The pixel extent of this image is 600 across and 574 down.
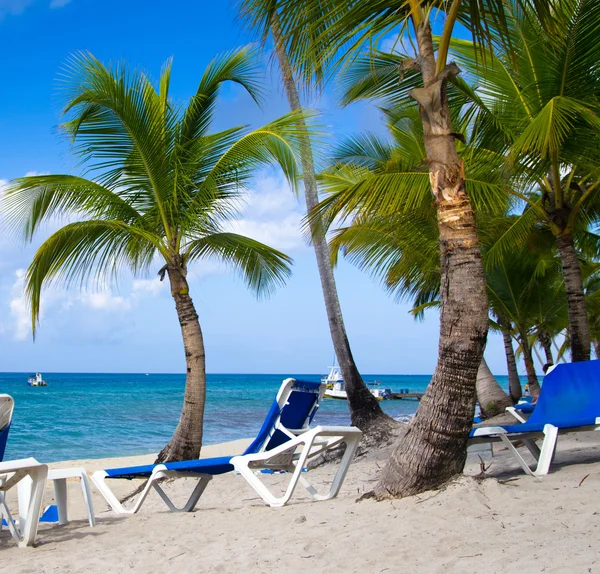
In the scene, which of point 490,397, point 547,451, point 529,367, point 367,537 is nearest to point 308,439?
point 367,537

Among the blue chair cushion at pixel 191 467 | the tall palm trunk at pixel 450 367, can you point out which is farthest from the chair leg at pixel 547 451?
the blue chair cushion at pixel 191 467

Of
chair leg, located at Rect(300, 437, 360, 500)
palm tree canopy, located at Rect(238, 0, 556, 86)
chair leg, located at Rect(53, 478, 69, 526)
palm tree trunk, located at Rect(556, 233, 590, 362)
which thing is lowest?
chair leg, located at Rect(53, 478, 69, 526)

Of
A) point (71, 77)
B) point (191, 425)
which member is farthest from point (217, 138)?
point (191, 425)

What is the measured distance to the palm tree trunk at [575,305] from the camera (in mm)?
8094

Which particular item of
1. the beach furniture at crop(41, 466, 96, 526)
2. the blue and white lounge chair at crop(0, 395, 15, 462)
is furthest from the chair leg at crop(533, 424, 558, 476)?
the blue and white lounge chair at crop(0, 395, 15, 462)

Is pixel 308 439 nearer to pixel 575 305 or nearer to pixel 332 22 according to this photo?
pixel 332 22

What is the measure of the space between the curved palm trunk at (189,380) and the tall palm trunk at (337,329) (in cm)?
202

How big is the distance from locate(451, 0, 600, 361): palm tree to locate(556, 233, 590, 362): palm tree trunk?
1cm

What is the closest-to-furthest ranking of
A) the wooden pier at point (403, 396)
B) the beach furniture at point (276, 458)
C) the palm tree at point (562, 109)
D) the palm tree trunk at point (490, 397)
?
1. the beach furniture at point (276, 458)
2. the palm tree at point (562, 109)
3. the palm tree trunk at point (490, 397)
4. the wooden pier at point (403, 396)

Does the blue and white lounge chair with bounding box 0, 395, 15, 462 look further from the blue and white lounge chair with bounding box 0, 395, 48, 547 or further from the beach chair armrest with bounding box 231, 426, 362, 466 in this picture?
the beach chair armrest with bounding box 231, 426, 362, 466

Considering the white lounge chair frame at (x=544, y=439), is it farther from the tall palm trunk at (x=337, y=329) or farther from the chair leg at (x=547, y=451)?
the tall palm trunk at (x=337, y=329)

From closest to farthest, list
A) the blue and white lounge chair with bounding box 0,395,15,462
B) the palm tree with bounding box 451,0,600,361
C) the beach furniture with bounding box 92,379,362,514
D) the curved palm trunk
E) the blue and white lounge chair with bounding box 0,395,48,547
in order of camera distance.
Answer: the blue and white lounge chair with bounding box 0,395,48,547 < the blue and white lounge chair with bounding box 0,395,15,462 < the beach furniture with bounding box 92,379,362,514 < the palm tree with bounding box 451,0,600,361 < the curved palm trunk

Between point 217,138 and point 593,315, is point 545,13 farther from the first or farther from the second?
point 593,315

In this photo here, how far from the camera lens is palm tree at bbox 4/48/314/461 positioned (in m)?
8.15
